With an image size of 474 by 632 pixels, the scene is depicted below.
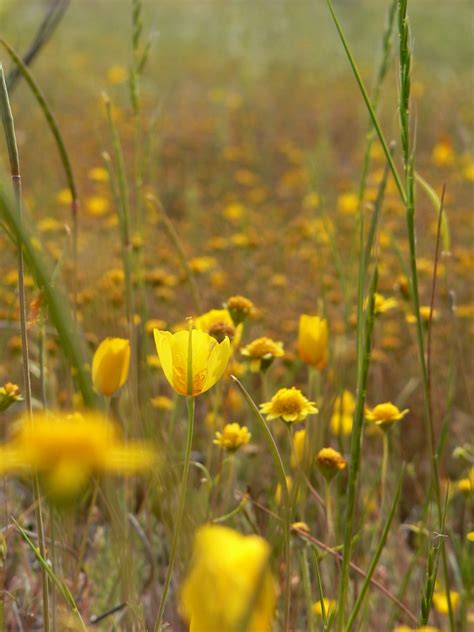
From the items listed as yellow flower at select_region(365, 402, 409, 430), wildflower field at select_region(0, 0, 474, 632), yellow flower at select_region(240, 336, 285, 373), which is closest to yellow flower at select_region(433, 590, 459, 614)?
wildflower field at select_region(0, 0, 474, 632)

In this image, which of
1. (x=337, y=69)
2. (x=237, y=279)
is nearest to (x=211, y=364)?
(x=237, y=279)

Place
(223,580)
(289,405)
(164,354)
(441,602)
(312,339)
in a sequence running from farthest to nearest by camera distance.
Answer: (441,602), (312,339), (289,405), (164,354), (223,580)

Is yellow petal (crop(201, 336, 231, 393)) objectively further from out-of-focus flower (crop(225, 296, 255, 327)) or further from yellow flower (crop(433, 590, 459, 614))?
yellow flower (crop(433, 590, 459, 614))

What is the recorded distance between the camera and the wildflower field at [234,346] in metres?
0.43

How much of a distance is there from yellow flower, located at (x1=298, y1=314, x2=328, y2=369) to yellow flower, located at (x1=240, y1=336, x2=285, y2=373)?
0.14 feet

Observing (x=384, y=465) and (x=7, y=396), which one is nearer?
(x=7, y=396)

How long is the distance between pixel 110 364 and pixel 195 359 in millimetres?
121

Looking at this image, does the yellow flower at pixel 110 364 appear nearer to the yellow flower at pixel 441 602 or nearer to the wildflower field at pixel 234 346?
the wildflower field at pixel 234 346

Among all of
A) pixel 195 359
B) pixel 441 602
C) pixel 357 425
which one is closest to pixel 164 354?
pixel 195 359

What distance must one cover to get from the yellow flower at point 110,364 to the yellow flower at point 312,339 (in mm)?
266

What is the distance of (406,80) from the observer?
0.47m

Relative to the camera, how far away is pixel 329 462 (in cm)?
73

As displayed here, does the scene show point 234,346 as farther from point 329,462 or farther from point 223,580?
point 223,580

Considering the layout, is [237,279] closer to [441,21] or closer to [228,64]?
[228,64]
